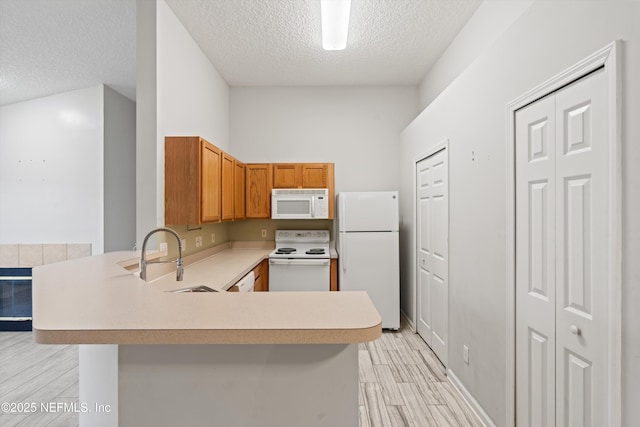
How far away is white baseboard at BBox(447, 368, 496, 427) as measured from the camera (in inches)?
79.9

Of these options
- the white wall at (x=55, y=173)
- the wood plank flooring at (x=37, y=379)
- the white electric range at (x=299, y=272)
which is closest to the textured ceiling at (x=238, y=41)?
the white wall at (x=55, y=173)

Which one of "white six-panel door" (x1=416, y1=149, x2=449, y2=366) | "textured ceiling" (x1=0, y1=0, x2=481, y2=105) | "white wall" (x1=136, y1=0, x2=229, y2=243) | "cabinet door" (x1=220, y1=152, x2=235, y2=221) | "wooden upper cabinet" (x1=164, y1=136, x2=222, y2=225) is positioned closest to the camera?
"white wall" (x1=136, y1=0, x2=229, y2=243)

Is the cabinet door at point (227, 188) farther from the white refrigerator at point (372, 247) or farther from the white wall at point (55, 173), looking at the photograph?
the white wall at point (55, 173)

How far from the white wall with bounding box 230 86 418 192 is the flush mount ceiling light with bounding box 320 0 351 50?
1.32m

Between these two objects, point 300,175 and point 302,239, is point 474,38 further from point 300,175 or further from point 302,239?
point 302,239

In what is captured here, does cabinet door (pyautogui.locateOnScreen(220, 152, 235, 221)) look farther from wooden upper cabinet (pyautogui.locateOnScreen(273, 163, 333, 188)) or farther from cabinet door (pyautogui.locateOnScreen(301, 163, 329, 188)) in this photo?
cabinet door (pyautogui.locateOnScreen(301, 163, 329, 188))

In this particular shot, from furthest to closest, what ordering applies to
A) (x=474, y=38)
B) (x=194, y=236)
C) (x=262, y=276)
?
1. (x=262, y=276)
2. (x=194, y=236)
3. (x=474, y=38)

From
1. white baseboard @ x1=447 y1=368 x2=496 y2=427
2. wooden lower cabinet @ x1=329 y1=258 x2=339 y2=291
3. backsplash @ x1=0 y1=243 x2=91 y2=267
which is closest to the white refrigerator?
wooden lower cabinet @ x1=329 y1=258 x2=339 y2=291

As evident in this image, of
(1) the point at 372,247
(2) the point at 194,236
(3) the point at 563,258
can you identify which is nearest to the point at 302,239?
(1) the point at 372,247

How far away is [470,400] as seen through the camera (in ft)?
7.45

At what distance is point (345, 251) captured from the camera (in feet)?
12.5

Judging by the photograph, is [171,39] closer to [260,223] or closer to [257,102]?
[257,102]

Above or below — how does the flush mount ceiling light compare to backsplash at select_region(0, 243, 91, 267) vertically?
above

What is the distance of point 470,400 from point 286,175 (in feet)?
10.0
